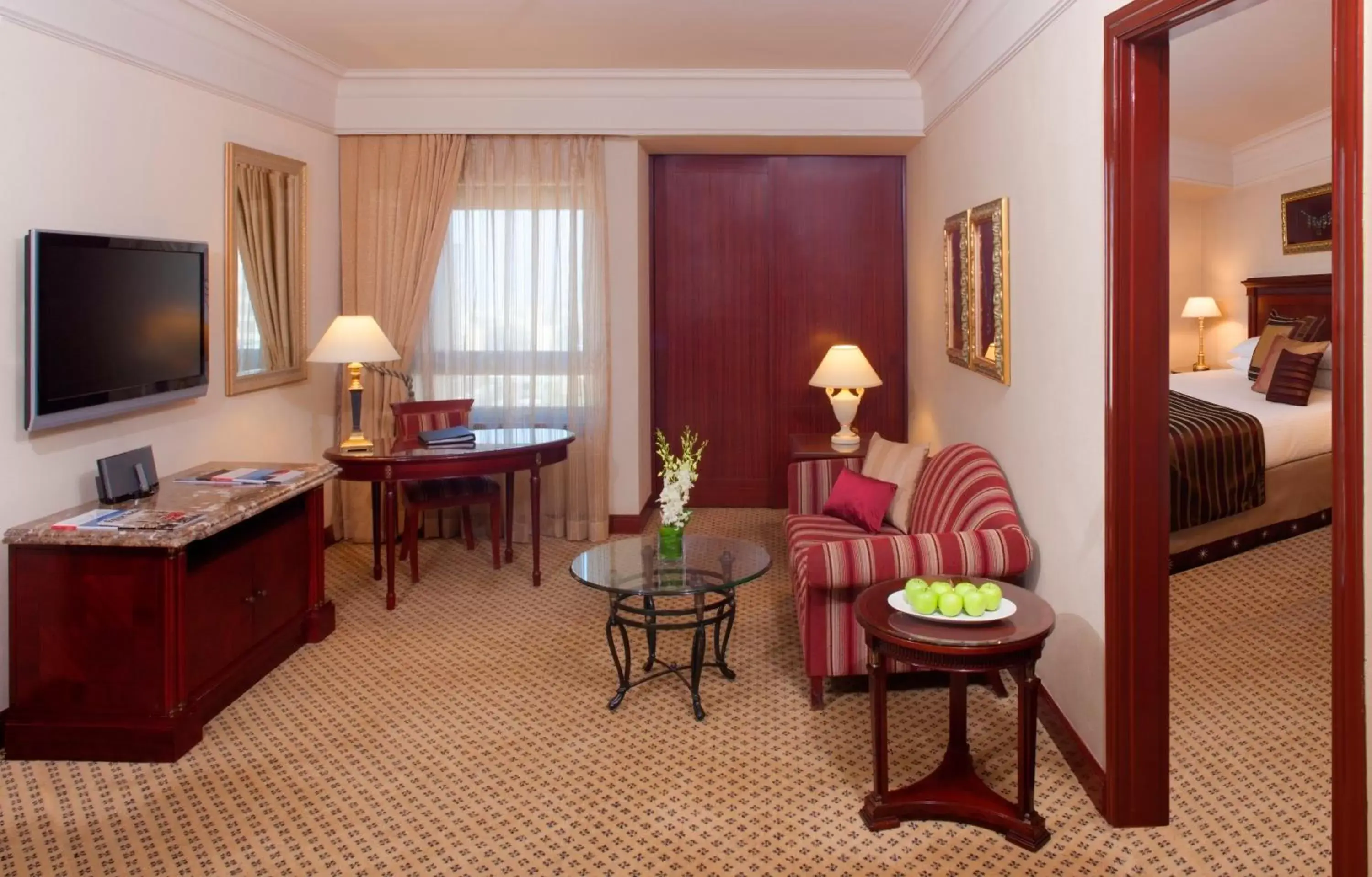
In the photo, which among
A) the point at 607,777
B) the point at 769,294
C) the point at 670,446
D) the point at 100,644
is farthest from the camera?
the point at 670,446

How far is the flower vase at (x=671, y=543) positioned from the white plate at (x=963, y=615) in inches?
50.0

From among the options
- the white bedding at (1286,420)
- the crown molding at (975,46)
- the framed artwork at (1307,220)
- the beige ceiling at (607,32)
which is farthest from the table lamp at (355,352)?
the framed artwork at (1307,220)

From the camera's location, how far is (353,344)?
5.07 meters

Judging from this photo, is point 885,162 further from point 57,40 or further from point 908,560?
point 57,40

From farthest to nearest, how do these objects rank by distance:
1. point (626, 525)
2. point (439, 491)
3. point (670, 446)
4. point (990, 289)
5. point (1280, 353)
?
point (670, 446) < point (1280, 353) < point (626, 525) < point (439, 491) < point (990, 289)

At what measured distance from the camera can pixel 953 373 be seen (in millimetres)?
5332

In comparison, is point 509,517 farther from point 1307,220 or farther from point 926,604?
point 1307,220

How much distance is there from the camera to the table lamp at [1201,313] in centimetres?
830

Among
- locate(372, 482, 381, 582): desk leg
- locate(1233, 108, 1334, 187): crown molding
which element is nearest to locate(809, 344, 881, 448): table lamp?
locate(372, 482, 381, 582): desk leg

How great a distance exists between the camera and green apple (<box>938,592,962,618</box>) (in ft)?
9.15

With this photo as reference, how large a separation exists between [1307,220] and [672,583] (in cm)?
602

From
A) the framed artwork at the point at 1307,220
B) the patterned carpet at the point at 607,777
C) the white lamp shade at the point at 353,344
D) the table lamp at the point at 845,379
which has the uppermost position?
the framed artwork at the point at 1307,220

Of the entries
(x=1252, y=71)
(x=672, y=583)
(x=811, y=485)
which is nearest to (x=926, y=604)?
(x=672, y=583)

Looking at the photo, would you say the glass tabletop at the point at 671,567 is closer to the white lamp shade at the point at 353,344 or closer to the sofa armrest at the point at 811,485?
the sofa armrest at the point at 811,485
